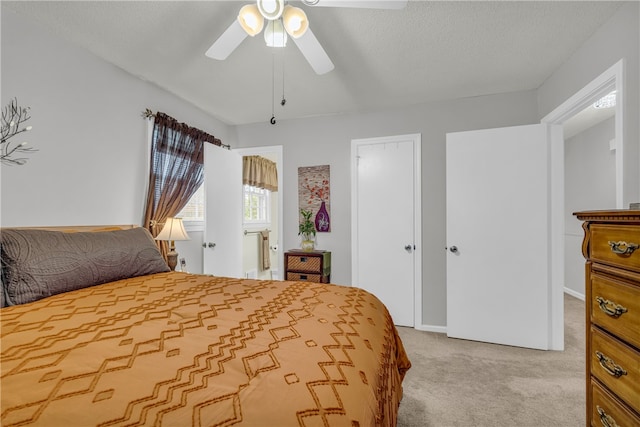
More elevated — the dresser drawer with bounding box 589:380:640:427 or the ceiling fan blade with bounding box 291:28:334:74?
the ceiling fan blade with bounding box 291:28:334:74

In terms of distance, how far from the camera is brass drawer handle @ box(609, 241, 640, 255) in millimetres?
1005

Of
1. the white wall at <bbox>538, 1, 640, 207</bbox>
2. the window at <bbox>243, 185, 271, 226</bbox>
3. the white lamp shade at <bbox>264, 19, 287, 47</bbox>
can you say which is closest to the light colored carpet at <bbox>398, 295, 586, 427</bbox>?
the white wall at <bbox>538, 1, 640, 207</bbox>

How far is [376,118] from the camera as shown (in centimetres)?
343

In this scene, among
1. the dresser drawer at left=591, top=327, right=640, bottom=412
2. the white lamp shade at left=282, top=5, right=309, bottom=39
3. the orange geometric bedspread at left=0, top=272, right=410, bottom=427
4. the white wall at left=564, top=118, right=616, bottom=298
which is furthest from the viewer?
the white wall at left=564, top=118, right=616, bottom=298

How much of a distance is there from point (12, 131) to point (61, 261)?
1032 mm

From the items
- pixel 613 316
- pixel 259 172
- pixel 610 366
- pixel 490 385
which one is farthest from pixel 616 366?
pixel 259 172

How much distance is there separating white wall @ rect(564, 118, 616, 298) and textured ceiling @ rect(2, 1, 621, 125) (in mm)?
2166

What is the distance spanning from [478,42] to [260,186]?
3.81 metres

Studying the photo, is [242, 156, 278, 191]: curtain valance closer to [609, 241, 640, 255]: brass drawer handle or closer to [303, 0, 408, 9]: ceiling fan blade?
[303, 0, 408, 9]: ceiling fan blade

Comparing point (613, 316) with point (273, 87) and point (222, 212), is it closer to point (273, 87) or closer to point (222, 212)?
point (273, 87)

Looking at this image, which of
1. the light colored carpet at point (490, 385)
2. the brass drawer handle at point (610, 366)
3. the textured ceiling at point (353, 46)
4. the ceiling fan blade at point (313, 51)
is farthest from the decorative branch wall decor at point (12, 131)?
the brass drawer handle at point (610, 366)

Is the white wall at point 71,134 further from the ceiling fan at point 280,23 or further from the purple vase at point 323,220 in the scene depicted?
the purple vase at point 323,220

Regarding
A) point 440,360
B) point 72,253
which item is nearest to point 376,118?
point 440,360

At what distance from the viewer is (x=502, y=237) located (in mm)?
2760
